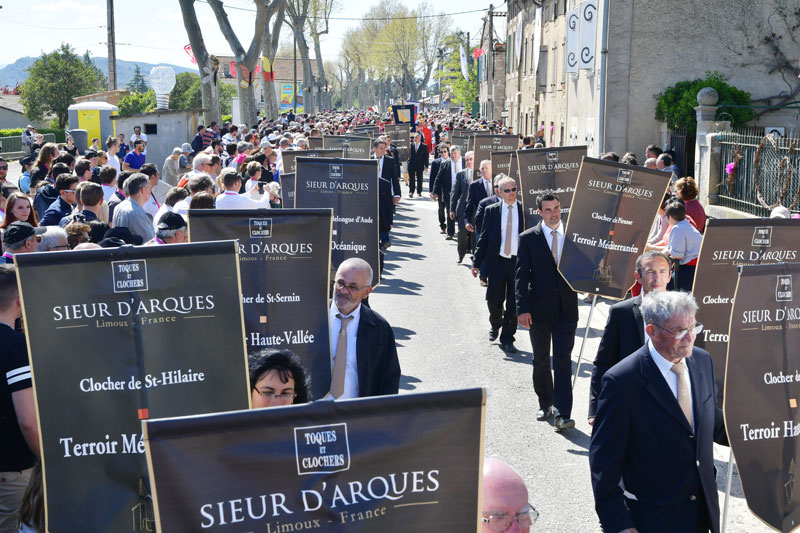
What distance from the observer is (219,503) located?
2621 millimetres

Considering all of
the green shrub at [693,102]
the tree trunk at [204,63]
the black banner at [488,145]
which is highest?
the tree trunk at [204,63]

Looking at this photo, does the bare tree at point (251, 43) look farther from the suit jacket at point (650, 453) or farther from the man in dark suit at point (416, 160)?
the suit jacket at point (650, 453)

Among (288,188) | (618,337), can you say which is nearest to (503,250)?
(288,188)

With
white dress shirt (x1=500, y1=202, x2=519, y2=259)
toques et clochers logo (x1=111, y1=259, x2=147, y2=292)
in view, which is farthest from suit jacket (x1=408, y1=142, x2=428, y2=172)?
toques et clochers logo (x1=111, y1=259, x2=147, y2=292)

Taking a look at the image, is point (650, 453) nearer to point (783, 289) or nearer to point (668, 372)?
point (668, 372)

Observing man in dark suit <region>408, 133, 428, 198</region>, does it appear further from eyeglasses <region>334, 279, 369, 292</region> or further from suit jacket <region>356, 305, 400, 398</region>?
suit jacket <region>356, 305, 400, 398</region>

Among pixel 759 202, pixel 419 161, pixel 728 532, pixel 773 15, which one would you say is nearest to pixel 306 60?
pixel 419 161

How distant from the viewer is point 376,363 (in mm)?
5250

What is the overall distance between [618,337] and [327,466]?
127 inches

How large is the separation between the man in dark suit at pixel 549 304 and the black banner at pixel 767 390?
10.3 feet

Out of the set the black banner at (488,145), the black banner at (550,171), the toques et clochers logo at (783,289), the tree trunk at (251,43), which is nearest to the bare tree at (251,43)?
the tree trunk at (251,43)

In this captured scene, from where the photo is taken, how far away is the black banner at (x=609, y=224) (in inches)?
323

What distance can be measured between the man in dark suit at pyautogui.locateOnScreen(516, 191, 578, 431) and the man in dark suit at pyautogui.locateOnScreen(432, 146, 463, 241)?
1073 centimetres

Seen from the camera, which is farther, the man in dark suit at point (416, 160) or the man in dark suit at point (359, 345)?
the man in dark suit at point (416, 160)
